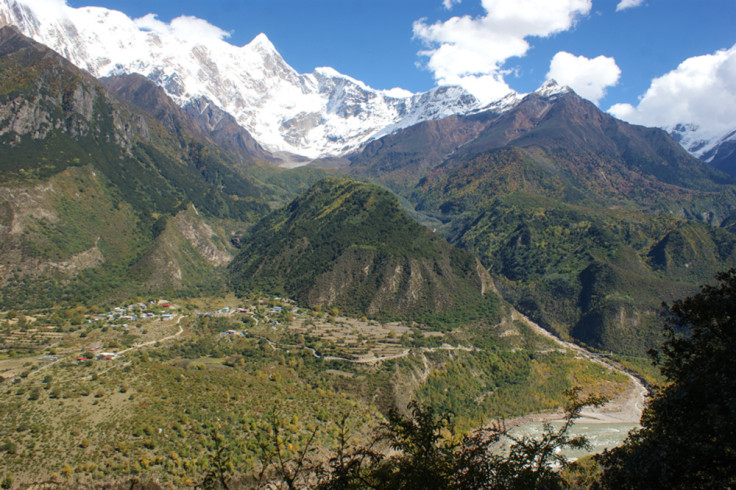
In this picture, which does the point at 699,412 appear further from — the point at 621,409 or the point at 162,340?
the point at 621,409

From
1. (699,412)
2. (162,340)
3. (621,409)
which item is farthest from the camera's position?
(621,409)

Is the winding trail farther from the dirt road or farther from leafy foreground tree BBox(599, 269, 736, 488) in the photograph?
leafy foreground tree BBox(599, 269, 736, 488)

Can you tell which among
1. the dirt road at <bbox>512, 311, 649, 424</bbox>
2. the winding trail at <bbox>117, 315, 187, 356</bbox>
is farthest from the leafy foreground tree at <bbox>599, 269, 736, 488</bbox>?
the winding trail at <bbox>117, 315, 187, 356</bbox>

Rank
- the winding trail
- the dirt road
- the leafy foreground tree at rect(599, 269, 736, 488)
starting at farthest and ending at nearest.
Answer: the dirt road
the winding trail
the leafy foreground tree at rect(599, 269, 736, 488)

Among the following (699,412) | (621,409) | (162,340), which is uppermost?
(699,412)

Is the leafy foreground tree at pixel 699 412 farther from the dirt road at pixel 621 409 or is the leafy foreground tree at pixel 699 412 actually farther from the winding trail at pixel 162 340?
the winding trail at pixel 162 340

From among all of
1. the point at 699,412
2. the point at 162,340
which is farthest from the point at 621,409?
the point at 699,412

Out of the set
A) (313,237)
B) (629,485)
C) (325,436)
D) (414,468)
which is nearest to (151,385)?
(325,436)

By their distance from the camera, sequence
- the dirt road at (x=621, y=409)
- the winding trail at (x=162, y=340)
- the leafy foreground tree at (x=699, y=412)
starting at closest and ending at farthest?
the leafy foreground tree at (x=699, y=412)
the winding trail at (x=162, y=340)
the dirt road at (x=621, y=409)

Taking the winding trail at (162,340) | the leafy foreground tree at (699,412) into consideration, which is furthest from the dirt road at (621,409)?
the leafy foreground tree at (699,412)

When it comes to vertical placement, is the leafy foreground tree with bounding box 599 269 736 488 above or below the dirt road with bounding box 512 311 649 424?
above
